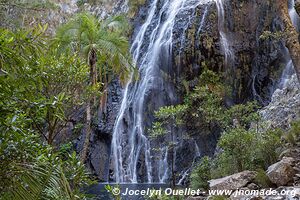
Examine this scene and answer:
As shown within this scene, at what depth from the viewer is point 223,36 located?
21.4m

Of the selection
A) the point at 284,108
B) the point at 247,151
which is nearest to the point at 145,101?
the point at 284,108

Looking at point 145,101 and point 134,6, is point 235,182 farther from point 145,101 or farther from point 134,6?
point 134,6

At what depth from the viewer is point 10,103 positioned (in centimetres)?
320

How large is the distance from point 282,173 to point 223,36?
15.9 metres

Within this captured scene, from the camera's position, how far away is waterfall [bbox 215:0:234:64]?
21.1 m

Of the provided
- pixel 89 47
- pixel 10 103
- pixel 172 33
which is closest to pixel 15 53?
pixel 10 103

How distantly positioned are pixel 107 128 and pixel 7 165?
20.1 m

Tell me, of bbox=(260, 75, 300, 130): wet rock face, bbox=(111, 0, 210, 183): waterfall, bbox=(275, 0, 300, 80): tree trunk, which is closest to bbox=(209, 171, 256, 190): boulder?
bbox=(275, 0, 300, 80): tree trunk

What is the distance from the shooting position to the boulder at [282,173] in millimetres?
6562

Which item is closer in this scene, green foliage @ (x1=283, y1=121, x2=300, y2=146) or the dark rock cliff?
green foliage @ (x1=283, y1=121, x2=300, y2=146)

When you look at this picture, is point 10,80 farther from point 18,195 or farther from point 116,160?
point 116,160

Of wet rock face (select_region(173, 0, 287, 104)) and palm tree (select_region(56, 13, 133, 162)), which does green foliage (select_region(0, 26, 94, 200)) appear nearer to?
palm tree (select_region(56, 13, 133, 162))

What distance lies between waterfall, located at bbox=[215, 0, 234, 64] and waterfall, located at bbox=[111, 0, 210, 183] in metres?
1.18

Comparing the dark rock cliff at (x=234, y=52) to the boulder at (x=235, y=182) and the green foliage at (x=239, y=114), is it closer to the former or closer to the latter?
the green foliage at (x=239, y=114)
